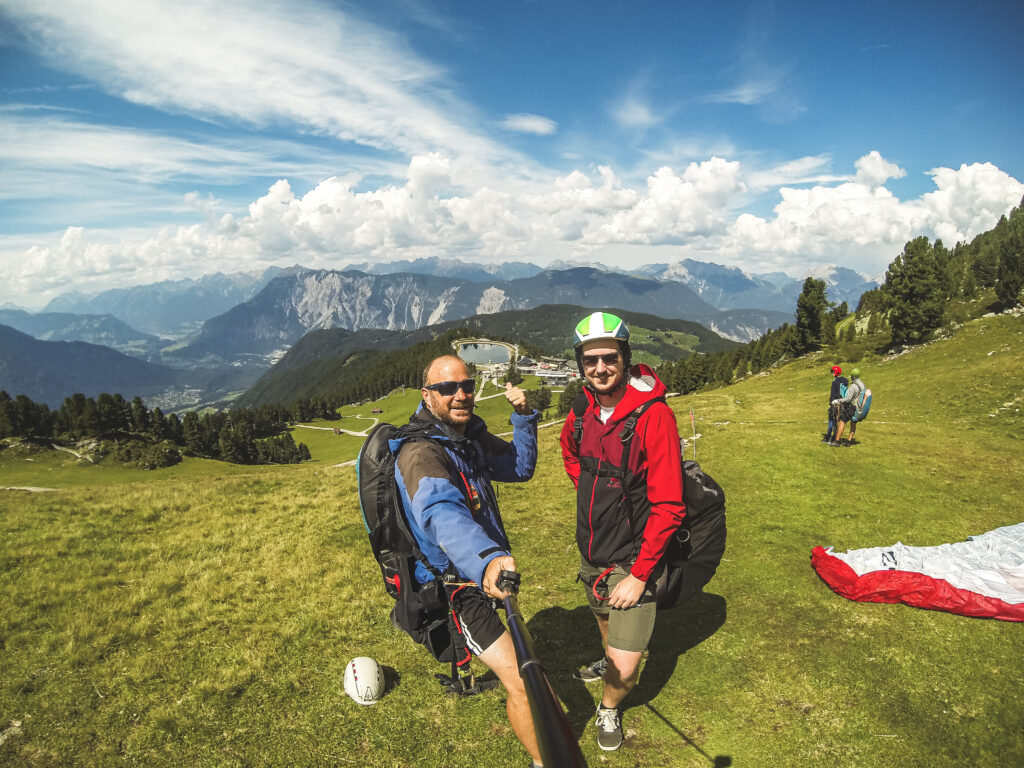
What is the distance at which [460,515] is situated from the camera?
156 inches

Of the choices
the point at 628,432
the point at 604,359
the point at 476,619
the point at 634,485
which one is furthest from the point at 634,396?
the point at 476,619

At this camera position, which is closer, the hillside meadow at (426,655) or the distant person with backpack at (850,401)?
the hillside meadow at (426,655)

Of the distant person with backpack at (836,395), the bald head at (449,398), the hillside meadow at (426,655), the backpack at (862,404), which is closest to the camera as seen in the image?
the bald head at (449,398)

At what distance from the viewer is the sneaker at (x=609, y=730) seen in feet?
18.7

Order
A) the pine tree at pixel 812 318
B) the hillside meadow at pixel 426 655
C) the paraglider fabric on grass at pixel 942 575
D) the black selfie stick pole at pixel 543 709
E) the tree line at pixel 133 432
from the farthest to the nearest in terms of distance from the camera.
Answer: the tree line at pixel 133 432 → the pine tree at pixel 812 318 → the paraglider fabric on grass at pixel 942 575 → the hillside meadow at pixel 426 655 → the black selfie stick pole at pixel 543 709

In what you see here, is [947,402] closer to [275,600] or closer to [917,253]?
[917,253]

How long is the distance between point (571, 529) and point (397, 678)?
696 cm

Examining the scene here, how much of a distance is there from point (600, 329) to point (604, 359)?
36 cm

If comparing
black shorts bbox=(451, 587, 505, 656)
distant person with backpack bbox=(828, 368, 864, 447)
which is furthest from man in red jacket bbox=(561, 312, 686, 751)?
distant person with backpack bbox=(828, 368, 864, 447)

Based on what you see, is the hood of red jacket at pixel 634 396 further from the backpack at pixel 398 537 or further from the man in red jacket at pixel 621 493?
the backpack at pixel 398 537

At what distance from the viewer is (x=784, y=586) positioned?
9.15m

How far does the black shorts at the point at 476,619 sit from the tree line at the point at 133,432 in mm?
87674

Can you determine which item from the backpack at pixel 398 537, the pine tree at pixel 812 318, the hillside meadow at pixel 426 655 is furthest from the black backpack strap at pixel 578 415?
the pine tree at pixel 812 318

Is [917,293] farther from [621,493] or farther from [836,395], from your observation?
[621,493]
